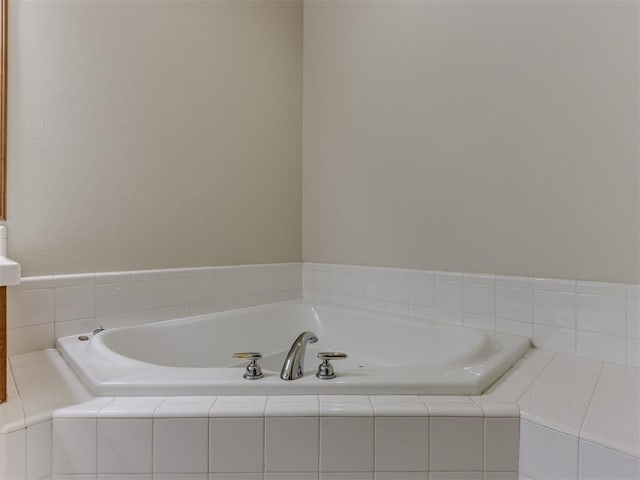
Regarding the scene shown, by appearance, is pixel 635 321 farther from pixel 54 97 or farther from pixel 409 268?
pixel 54 97

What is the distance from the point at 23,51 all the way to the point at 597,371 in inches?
92.6

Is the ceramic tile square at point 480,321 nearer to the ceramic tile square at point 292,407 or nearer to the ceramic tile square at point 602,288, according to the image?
the ceramic tile square at point 602,288

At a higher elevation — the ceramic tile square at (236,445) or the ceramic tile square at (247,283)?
the ceramic tile square at (247,283)

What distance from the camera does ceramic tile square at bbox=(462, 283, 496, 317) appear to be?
162cm

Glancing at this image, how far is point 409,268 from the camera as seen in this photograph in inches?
74.6

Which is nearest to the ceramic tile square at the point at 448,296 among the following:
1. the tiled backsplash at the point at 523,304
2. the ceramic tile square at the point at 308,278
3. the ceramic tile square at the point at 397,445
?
the tiled backsplash at the point at 523,304

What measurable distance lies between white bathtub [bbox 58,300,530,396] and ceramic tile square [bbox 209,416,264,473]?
0.33 feet

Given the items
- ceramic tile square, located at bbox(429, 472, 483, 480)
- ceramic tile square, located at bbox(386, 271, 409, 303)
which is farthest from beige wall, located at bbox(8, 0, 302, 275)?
ceramic tile square, located at bbox(429, 472, 483, 480)

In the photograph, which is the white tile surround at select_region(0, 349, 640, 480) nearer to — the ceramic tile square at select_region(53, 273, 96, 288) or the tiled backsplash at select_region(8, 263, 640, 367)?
the tiled backsplash at select_region(8, 263, 640, 367)

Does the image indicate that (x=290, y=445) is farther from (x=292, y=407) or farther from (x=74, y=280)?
(x=74, y=280)

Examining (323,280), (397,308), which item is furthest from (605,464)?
(323,280)

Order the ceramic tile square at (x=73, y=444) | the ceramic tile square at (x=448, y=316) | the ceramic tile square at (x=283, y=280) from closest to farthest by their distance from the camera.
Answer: the ceramic tile square at (x=73, y=444)
the ceramic tile square at (x=448, y=316)
the ceramic tile square at (x=283, y=280)

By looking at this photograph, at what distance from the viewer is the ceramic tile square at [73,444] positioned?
0.90 meters

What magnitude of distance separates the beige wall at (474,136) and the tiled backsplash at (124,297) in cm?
46
